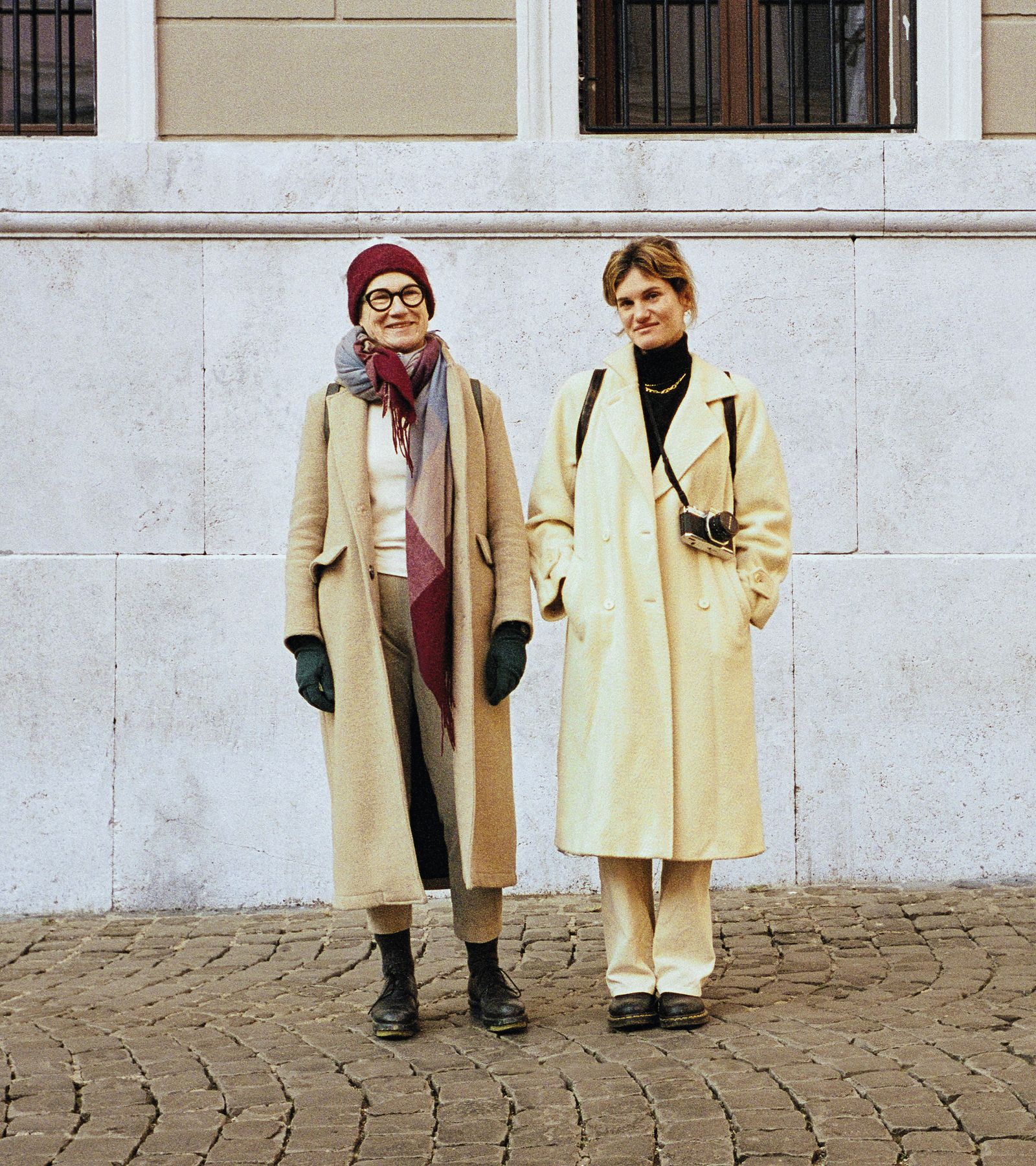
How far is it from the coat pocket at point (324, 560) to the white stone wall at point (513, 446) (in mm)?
1864

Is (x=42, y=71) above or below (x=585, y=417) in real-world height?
above

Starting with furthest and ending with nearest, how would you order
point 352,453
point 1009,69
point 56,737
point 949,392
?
point 1009,69
point 949,392
point 56,737
point 352,453

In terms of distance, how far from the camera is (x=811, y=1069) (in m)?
3.89

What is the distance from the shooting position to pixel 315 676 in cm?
430

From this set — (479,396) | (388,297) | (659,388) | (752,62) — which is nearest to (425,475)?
(479,396)

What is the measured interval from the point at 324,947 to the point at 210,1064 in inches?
55.3

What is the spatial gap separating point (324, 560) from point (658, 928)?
1.34 m

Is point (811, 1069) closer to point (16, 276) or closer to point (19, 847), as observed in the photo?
point (19, 847)

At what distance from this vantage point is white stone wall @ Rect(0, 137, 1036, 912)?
6.20 m

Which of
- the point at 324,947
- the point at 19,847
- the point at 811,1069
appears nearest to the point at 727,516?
the point at 811,1069

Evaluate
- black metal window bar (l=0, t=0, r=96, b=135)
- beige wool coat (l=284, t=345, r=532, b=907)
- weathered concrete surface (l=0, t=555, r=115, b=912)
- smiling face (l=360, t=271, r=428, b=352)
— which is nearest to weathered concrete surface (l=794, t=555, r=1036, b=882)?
beige wool coat (l=284, t=345, r=532, b=907)

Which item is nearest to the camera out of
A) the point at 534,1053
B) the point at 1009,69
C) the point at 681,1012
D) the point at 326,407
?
the point at 534,1053

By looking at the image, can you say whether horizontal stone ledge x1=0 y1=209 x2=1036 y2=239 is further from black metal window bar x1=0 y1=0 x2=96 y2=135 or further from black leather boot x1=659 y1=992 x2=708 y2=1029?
black leather boot x1=659 y1=992 x2=708 y2=1029

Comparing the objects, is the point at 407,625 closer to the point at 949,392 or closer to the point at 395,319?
the point at 395,319
